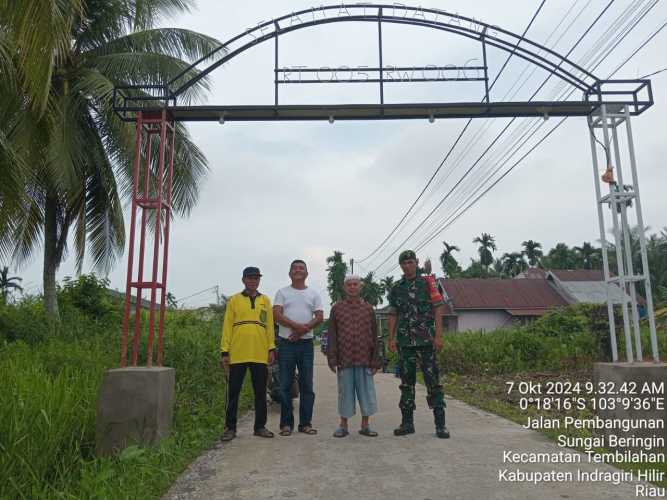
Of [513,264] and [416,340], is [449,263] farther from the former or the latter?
[416,340]


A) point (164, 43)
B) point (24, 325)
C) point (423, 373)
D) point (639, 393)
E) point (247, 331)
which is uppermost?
point (164, 43)

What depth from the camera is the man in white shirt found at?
18.4 feet

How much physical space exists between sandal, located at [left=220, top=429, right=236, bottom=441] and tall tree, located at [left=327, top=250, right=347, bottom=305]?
5643 centimetres

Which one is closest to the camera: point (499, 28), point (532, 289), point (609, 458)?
point (609, 458)

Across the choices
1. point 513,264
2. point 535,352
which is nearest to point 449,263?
point 513,264

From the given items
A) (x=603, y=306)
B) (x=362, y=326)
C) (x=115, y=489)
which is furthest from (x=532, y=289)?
(x=115, y=489)

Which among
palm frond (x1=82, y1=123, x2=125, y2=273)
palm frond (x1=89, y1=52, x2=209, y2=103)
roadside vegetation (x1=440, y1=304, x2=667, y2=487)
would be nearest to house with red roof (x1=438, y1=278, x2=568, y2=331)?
roadside vegetation (x1=440, y1=304, x2=667, y2=487)

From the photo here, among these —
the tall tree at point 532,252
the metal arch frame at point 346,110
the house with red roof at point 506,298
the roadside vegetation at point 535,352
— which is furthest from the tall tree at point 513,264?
the metal arch frame at point 346,110

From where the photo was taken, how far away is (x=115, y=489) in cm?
375

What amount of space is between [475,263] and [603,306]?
172 ft

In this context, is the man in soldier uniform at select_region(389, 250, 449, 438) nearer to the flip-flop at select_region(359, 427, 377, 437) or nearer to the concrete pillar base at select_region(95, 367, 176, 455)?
the flip-flop at select_region(359, 427, 377, 437)

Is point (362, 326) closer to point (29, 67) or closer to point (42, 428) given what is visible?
point (42, 428)

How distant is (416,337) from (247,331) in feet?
5.53

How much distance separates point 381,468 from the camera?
4293 mm
